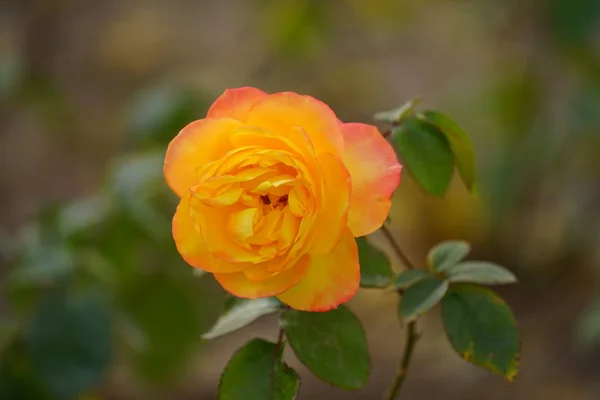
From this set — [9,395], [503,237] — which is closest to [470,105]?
[503,237]

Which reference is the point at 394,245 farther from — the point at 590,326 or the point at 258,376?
the point at 590,326

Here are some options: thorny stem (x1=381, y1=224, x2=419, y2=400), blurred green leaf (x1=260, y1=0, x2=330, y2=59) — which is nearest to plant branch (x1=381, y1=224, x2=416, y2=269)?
thorny stem (x1=381, y1=224, x2=419, y2=400)

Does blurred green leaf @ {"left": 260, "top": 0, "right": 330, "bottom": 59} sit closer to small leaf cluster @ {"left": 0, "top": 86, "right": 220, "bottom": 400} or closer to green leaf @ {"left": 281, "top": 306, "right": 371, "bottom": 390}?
small leaf cluster @ {"left": 0, "top": 86, "right": 220, "bottom": 400}

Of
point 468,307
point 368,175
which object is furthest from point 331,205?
point 468,307

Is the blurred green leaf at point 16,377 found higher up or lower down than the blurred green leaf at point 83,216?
lower down

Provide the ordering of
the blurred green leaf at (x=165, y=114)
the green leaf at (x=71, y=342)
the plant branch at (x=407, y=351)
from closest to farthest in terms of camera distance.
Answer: the plant branch at (x=407, y=351) < the green leaf at (x=71, y=342) < the blurred green leaf at (x=165, y=114)

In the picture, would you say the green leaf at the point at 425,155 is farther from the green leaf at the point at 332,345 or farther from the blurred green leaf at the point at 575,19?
the blurred green leaf at the point at 575,19

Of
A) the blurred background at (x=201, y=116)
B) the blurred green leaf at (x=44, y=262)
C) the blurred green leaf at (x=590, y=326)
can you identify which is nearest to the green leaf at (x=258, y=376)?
the blurred background at (x=201, y=116)
